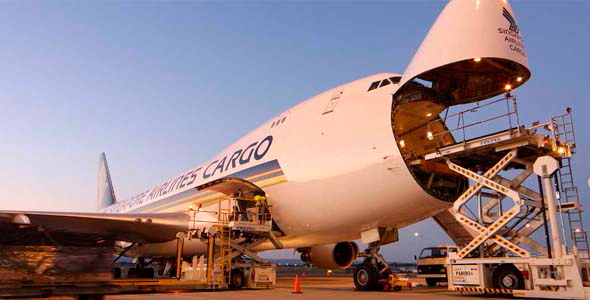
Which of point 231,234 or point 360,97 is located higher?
point 360,97

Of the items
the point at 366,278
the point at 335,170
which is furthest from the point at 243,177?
the point at 366,278

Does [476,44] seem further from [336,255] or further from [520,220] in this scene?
[336,255]

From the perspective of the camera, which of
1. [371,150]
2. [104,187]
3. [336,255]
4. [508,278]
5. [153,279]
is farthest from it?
[104,187]

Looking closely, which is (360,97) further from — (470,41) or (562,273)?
(562,273)

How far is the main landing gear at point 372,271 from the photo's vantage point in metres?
11.2

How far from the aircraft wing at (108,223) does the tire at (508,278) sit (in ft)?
31.2

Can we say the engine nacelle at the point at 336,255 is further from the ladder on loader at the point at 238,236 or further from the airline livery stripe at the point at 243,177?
the airline livery stripe at the point at 243,177

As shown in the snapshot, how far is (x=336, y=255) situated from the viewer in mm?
16000

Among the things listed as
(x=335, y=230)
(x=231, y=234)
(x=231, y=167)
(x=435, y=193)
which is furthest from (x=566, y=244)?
(x=231, y=167)

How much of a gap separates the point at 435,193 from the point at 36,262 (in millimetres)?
7565

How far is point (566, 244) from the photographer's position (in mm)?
8617

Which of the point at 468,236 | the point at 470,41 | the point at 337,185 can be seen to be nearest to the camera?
the point at 470,41

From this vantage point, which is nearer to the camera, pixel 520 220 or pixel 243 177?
pixel 520 220

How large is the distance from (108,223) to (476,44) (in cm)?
1159
